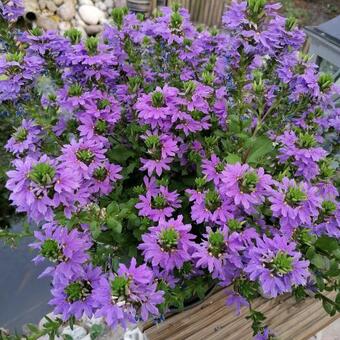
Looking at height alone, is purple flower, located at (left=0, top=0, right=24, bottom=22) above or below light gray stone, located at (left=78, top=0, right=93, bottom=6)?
above

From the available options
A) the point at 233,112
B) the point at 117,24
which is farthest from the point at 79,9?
the point at 233,112

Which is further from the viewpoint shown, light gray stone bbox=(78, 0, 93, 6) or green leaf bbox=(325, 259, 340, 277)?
light gray stone bbox=(78, 0, 93, 6)

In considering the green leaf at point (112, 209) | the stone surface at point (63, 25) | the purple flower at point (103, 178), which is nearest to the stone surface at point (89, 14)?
the stone surface at point (63, 25)

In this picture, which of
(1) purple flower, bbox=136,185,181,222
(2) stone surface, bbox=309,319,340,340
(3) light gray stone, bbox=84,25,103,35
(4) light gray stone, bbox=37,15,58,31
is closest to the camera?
(1) purple flower, bbox=136,185,181,222

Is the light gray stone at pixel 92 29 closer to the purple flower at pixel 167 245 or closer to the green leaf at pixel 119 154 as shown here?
the green leaf at pixel 119 154

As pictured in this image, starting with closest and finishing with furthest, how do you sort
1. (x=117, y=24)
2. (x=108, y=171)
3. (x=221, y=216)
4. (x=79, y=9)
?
(x=221, y=216), (x=108, y=171), (x=117, y=24), (x=79, y=9)

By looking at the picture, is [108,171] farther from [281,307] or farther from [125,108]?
[281,307]

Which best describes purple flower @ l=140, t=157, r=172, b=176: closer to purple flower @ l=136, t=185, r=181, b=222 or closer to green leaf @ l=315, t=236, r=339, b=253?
purple flower @ l=136, t=185, r=181, b=222

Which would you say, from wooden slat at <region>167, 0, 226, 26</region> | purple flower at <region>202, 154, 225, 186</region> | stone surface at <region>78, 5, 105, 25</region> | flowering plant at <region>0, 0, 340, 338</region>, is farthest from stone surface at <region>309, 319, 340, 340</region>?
wooden slat at <region>167, 0, 226, 26</region>
